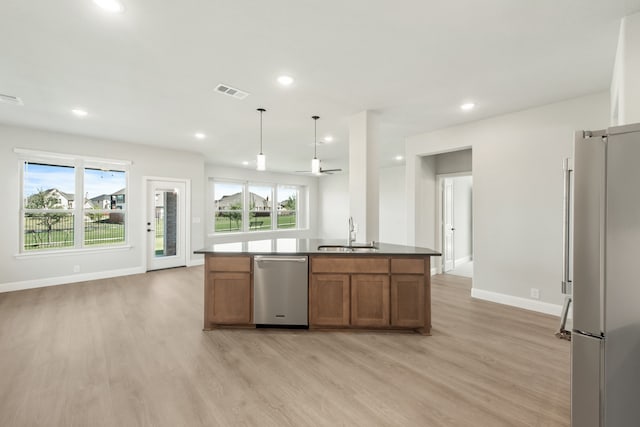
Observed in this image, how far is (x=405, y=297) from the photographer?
305 centimetres

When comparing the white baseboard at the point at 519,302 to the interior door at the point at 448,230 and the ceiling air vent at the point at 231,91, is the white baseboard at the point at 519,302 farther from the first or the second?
the ceiling air vent at the point at 231,91

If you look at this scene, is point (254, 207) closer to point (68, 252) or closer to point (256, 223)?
point (256, 223)

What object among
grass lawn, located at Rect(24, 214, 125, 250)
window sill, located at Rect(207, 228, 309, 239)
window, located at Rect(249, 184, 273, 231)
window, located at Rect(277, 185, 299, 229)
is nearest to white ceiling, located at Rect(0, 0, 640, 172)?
grass lawn, located at Rect(24, 214, 125, 250)

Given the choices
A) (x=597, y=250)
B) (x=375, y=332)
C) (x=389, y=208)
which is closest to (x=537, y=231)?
(x=375, y=332)

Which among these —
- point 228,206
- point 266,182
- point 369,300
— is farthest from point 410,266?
point 266,182

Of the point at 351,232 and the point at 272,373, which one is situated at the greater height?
the point at 351,232

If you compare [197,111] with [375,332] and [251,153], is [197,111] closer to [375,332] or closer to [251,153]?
[251,153]

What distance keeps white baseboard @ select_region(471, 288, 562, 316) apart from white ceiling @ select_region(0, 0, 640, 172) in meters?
2.66

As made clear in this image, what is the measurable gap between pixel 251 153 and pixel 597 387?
6.61m

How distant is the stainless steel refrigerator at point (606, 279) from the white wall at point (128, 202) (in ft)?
22.6

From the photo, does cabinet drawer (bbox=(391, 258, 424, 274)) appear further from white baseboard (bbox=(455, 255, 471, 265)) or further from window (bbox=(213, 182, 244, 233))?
window (bbox=(213, 182, 244, 233))

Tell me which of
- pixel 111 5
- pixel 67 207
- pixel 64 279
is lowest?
pixel 64 279

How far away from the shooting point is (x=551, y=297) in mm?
3637

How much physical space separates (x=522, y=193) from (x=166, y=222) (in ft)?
22.9
